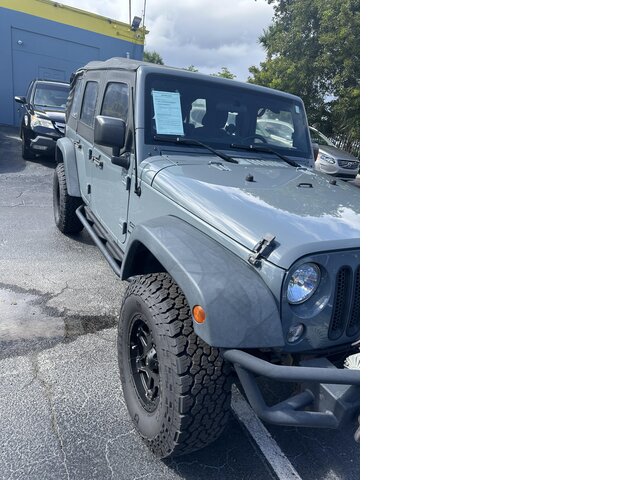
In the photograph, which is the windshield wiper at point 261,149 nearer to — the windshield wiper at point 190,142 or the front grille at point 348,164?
the windshield wiper at point 190,142

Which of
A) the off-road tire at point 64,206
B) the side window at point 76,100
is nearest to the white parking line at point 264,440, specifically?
the off-road tire at point 64,206

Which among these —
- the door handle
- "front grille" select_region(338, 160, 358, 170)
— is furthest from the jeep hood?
"front grille" select_region(338, 160, 358, 170)

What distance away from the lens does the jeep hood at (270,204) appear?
2.14 meters

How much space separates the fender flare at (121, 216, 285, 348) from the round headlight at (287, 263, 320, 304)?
0.11 metres

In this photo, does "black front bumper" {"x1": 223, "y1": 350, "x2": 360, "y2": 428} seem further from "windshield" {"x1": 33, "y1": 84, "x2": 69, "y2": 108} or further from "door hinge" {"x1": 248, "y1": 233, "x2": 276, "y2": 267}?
"windshield" {"x1": 33, "y1": 84, "x2": 69, "y2": 108}

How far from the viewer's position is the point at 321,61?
1620 cm

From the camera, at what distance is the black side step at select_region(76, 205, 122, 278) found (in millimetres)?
3409

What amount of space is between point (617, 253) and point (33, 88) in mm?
12772

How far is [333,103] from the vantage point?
A: 1659cm

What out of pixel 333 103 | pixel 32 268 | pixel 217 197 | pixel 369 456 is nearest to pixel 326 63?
pixel 333 103

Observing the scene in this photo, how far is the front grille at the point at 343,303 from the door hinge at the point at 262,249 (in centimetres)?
35

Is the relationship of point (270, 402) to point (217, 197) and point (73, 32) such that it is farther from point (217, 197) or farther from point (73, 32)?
point (73, 32)

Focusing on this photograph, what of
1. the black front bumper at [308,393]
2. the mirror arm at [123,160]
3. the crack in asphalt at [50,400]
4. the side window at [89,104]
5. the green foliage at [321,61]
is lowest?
the crack in asphalt at [50,400]

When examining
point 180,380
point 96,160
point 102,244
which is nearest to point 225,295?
point 180,380
